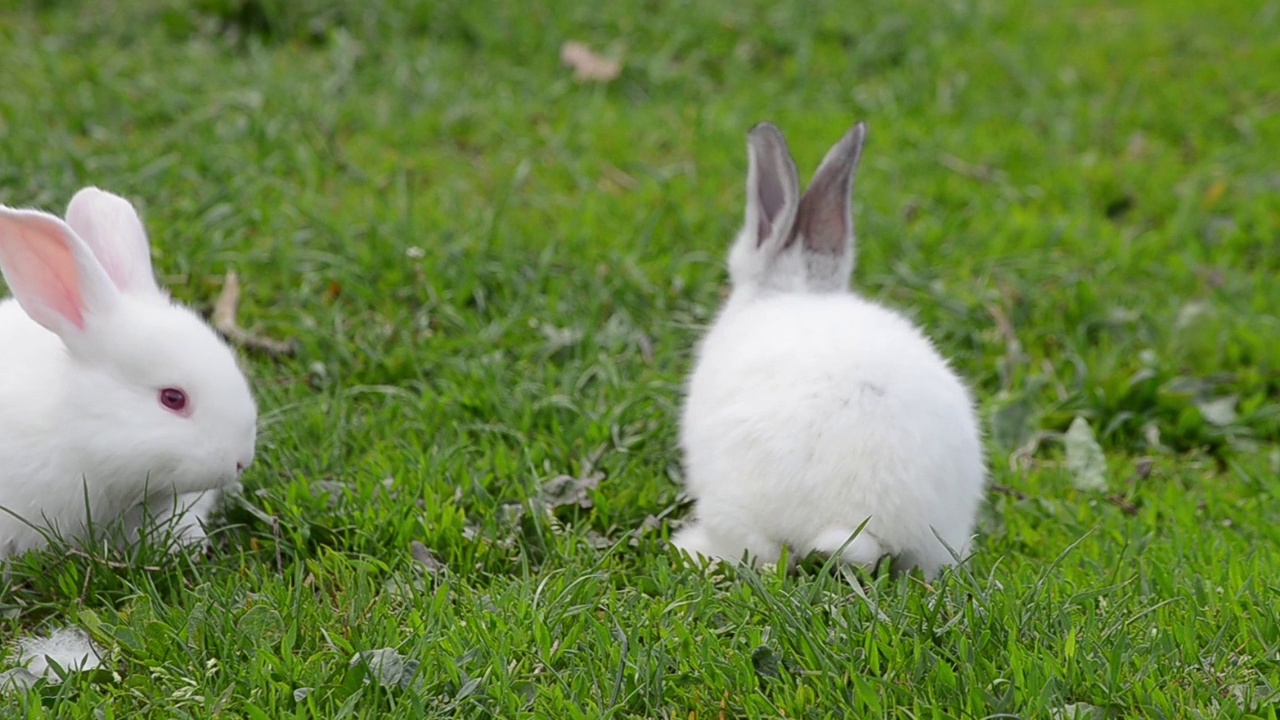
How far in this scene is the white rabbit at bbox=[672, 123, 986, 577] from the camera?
3.07 meters

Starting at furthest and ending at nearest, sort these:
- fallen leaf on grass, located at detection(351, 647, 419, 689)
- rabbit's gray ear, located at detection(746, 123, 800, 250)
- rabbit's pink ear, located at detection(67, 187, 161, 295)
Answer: rabbit's gray ear, located at detection(746, 123, 800, 250) → rabbit's pink ear, located at detection(67, 187, 161, 295) → fallen leaf on grass, located at detection(351, 647, 419, 689)

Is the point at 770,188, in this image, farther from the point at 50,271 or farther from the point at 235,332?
the point at 50,271

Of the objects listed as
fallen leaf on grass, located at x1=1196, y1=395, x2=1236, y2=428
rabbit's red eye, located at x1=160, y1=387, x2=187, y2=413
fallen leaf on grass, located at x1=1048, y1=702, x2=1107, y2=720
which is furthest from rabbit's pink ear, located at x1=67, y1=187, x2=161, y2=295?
fallen leaf on grass, located at x1=1196, y1=395, x2=1236, y2=428

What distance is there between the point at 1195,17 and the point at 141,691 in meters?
6.83

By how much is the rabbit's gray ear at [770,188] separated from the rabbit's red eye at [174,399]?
5.44ft

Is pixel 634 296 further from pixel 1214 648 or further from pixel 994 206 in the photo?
pixel 1214 648

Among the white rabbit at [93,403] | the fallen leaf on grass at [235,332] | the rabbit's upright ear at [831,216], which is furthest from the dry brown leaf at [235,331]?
the rabbit's upright ear at [831,216]

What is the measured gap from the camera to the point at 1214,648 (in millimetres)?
2730

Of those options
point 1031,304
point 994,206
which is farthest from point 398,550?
point 994,206

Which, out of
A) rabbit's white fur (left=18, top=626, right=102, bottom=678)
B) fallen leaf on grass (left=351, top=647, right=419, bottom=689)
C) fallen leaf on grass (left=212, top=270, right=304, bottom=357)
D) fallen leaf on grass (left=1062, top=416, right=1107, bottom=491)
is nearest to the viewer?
fallen leaf on grass (left=351, top=647, right=419, bottom=689)

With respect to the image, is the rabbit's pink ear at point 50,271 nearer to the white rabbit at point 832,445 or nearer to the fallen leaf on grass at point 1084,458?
the white rabbit at point 832,445

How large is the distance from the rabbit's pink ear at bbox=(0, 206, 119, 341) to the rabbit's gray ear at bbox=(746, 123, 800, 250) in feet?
5.80

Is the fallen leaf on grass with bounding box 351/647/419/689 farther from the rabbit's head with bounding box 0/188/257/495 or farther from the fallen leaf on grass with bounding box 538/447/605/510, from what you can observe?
the fallen leaf on grass with bounding box 538/447/605/510

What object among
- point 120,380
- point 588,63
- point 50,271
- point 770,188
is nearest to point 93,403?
point 120,380
